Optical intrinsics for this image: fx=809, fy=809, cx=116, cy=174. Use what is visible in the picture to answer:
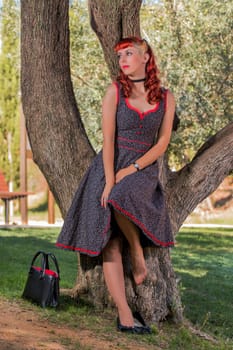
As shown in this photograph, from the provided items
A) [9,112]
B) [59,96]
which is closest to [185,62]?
[59,96]

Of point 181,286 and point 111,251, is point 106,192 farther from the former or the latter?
point 181,286

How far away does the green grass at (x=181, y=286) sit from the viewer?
557 centimetres

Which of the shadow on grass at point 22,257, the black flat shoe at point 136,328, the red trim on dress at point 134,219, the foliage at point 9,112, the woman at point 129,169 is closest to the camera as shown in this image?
the red trim on dress at point 134,219

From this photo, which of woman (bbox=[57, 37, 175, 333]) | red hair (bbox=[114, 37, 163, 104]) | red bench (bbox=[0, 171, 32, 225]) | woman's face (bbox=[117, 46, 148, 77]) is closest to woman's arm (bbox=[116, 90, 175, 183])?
woman (bbox=[57, 37, 175, 333])

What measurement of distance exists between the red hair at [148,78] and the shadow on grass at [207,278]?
6.36 feet

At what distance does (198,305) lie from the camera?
8.85 meters

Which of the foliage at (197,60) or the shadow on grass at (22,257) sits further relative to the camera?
the foliage at (197,60)

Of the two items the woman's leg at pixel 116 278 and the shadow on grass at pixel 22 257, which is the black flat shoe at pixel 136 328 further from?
the shadow on grass at pixel 22 257

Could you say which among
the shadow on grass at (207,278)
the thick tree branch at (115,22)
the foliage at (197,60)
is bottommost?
the shadow on grass at (207,278)

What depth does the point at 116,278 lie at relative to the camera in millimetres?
5398

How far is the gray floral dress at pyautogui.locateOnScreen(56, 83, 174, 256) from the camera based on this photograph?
5.24m

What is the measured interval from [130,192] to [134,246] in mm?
463

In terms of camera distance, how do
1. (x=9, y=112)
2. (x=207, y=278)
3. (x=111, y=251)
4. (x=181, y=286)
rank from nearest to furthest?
(x=111, y=251), (x=181, y=286), (x=207, y=278), (x=9, y=112)

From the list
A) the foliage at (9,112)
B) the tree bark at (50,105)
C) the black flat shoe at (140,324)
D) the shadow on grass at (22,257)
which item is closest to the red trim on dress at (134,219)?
the black flat shoe at (140,324)
